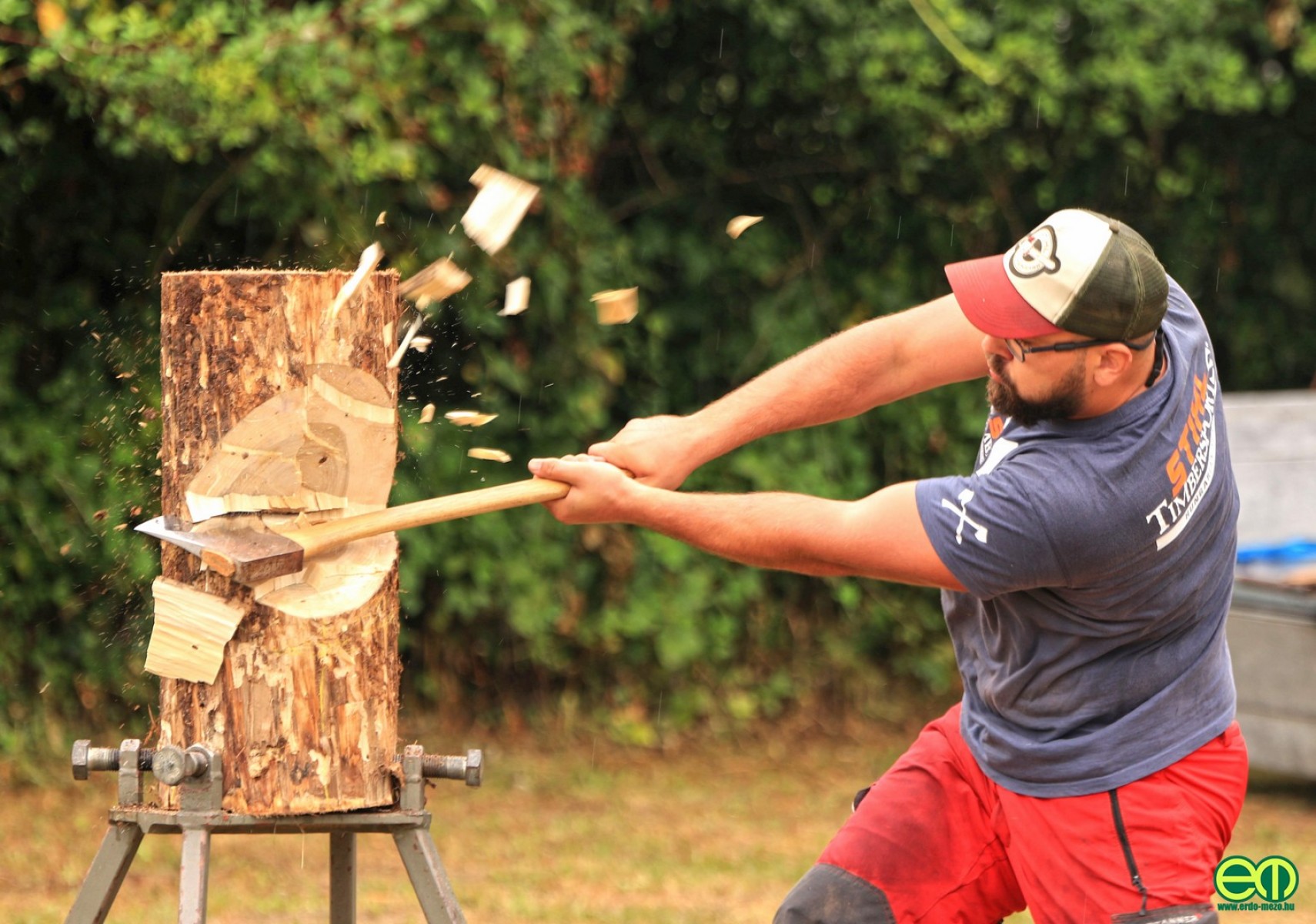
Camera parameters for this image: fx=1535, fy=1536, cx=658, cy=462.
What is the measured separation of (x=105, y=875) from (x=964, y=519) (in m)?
1.51

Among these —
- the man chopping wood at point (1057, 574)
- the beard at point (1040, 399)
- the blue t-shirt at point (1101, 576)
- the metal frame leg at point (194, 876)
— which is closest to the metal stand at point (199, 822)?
the metal frame leg at point (194, 876)

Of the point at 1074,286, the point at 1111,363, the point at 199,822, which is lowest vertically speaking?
the point at 199,822

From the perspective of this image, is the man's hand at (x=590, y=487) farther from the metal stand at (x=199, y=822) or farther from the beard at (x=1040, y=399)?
the beard at (x=1040, y=399)

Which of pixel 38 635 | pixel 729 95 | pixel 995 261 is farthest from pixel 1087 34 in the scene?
pixel 38 635

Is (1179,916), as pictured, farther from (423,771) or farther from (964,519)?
(423,771)

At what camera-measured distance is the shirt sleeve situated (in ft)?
8.19

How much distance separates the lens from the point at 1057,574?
8.31 feet

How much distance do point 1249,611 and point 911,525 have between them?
310 cm

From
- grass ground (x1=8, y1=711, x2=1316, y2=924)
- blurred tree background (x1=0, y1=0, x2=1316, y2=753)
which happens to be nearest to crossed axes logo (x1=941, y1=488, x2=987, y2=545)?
grass ground (x1=8, y1=711, x2=1316, y2=924)

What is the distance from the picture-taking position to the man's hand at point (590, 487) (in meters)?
2.79

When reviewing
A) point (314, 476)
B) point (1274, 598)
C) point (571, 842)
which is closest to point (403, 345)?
point (314, 476)

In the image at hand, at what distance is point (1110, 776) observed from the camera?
268 cm

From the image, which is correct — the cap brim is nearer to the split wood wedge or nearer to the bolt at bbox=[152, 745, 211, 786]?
the split wood wedge

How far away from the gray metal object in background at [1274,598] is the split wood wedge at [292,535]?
3.06 meters
